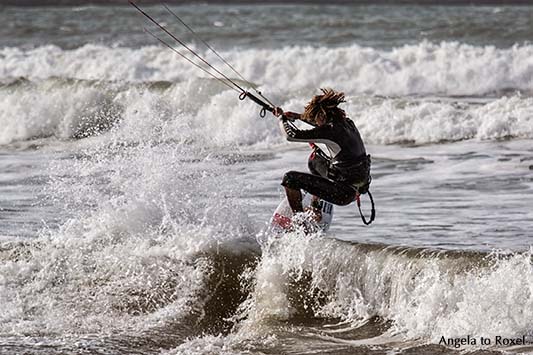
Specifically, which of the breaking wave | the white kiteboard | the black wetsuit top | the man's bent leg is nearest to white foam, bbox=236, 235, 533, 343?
the white kiteboard

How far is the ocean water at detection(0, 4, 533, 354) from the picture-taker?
30.6ft

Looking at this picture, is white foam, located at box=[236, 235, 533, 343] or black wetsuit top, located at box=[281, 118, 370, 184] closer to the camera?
white foam, located at box=[236, 235, 533, 343]

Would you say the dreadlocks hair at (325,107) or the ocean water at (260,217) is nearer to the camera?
the ocean water at (260,217)

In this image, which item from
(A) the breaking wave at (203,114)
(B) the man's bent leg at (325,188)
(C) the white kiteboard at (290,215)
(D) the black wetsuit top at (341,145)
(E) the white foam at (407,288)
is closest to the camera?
(E) the white foam at (407,288)

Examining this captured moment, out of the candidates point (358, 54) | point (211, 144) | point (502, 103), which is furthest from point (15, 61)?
point (502, 103)

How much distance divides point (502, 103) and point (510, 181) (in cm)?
562

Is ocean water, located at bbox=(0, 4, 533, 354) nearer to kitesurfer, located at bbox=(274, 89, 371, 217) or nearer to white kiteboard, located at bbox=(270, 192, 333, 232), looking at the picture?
white kiteboard, located at bbox=(270, 192, 333, 232)

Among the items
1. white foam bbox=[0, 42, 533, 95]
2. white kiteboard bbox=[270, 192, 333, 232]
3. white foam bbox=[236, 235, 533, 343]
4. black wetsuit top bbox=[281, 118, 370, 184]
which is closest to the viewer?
white foam bbox=[236, 235, 533, 343]

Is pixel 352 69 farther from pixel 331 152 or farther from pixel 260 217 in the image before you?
pixel 331 152

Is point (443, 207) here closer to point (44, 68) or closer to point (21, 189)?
point (21, 189)

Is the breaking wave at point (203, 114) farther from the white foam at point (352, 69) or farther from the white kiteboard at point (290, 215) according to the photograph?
the white kiteboard at point (290, 215)

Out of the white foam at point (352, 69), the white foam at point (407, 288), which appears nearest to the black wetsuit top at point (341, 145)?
the white foam at point (407, 288)

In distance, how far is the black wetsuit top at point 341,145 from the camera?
1020 cm

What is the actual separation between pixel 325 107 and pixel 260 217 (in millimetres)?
2910
